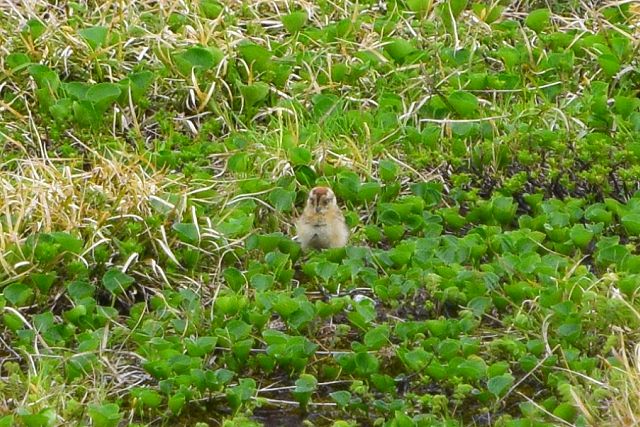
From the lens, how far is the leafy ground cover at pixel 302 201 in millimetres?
6246

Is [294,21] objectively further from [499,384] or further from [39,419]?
[39,419]

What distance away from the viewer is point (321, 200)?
7.54m

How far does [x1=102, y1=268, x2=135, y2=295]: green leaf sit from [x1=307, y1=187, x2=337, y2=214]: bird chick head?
1.10 m

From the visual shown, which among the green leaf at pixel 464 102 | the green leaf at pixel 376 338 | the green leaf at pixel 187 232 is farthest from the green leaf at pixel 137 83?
the green leaf at pixel 376 338

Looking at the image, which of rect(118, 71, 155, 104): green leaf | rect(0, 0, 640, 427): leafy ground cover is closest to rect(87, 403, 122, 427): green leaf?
rect(0, 0, 640, 427): leafy ground cover

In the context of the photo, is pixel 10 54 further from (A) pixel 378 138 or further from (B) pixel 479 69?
(B) pixel 479 69

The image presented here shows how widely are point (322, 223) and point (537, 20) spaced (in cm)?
305

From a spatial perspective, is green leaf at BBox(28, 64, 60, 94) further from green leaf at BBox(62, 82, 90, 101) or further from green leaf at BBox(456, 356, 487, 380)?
green leaf at BBox(456, 356, 487, 380)

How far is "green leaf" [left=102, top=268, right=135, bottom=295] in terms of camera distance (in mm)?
7008

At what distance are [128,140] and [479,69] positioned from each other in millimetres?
2407

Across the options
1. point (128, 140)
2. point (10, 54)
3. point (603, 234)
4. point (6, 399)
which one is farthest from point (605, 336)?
point (10, 54)

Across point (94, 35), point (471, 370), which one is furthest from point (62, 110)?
point (471, 370)

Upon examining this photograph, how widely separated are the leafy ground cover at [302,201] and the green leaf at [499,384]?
100mm

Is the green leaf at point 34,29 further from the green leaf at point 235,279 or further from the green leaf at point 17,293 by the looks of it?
the green leaf at point 235,279
